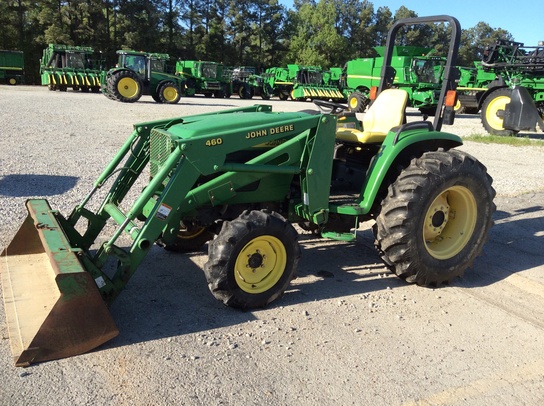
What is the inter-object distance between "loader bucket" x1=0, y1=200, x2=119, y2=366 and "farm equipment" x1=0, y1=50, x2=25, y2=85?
116ft

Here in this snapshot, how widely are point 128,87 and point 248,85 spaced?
13.0 metres

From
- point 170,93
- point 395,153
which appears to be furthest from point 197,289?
point 170,93

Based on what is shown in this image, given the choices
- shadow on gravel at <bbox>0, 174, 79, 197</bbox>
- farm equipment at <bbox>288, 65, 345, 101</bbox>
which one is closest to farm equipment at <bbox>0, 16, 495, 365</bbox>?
shadow on gravel at <bbox>0, 174, 79, 197</bbox>

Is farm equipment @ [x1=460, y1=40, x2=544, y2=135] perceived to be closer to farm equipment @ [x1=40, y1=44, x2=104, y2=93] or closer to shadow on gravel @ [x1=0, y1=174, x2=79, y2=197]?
shadow on gravel @ [x1=0, y1=174, x2=79, y2=197]

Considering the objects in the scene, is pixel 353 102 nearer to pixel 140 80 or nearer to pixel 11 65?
pixel 140 80

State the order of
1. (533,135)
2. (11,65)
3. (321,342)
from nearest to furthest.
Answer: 1. (321,342)
2. (533,135)
3. (11,65)

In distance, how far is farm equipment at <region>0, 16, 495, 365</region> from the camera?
3.24 m

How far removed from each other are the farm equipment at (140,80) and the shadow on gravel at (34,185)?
606 inches

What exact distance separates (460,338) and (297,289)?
1.30 meters

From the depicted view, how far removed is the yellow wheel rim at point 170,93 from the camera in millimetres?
23141

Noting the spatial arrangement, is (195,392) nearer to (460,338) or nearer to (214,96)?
(460,338)

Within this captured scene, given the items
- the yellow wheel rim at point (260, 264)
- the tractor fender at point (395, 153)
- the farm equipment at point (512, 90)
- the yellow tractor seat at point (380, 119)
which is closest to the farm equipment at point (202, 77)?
the farm equipment at point (512, 90)

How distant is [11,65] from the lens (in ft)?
111

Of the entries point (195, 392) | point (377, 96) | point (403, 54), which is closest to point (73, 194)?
point (377, 96)
